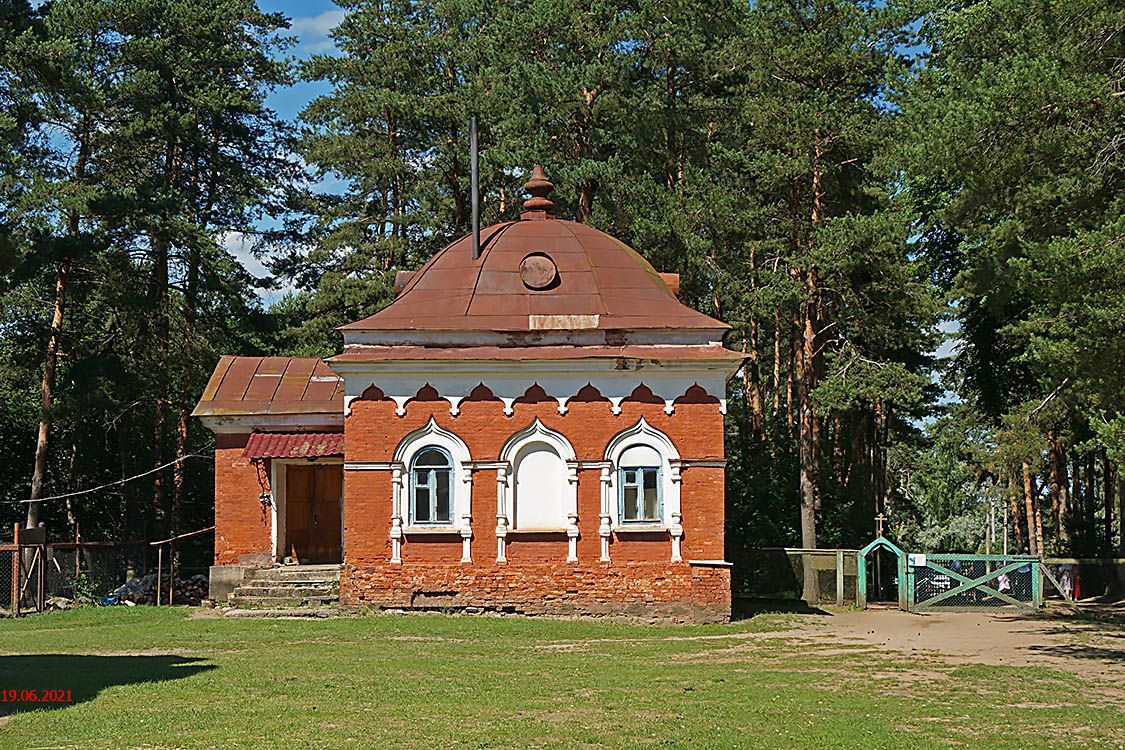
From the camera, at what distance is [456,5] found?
1766 inches

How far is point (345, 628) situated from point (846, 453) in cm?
2539

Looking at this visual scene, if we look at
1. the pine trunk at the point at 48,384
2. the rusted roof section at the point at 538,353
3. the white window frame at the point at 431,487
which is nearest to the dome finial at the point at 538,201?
the rusted roof section at the point at 538,353

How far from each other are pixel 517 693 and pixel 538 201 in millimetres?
15922

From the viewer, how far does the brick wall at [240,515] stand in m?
27.3

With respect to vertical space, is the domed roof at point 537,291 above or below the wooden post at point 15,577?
above

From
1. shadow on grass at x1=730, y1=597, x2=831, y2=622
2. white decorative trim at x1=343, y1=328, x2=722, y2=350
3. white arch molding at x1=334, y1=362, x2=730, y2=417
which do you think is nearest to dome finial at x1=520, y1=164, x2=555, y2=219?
white decorative trim at x1=343, y1=328, x2=722, y2=350

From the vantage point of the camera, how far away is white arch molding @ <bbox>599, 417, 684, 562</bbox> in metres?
24.9

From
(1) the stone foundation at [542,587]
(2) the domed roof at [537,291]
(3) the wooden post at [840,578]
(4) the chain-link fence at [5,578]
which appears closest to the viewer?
(1) the stone foundation at [542,587]

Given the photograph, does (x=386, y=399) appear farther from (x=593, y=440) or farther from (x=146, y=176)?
(x=146, y=176)

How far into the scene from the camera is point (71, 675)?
1591cm

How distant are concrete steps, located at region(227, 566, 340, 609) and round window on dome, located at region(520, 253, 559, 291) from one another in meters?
6.97

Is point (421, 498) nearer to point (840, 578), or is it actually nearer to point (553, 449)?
point (553, 449)
